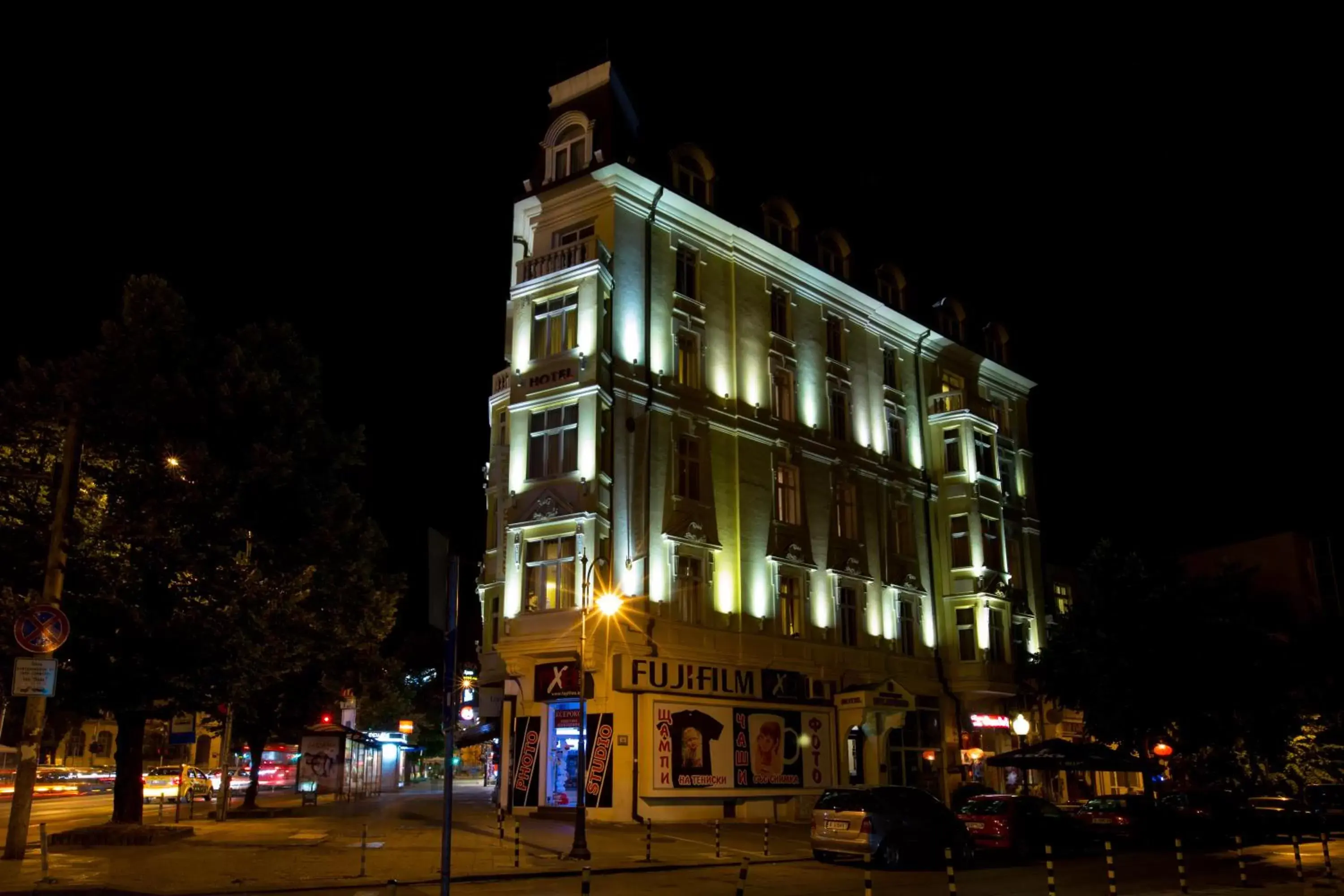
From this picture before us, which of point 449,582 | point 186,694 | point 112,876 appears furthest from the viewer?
point 186,694

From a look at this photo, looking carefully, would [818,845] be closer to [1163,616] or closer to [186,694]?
[186,694]

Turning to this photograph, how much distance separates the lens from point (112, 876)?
17.5m

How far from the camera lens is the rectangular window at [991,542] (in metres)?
44.9

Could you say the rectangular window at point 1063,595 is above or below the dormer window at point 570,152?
below

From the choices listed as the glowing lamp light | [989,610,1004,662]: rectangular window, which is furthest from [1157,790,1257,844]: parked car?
the glowing lamp light

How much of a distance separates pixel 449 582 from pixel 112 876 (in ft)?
33.1

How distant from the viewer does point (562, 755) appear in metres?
31.5

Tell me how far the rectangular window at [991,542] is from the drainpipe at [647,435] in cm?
1780

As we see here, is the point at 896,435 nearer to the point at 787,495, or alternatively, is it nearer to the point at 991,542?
the point at 991,542

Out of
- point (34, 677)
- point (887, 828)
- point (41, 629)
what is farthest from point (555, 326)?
point (34, 677)

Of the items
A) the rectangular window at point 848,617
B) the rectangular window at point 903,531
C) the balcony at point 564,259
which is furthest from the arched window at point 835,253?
the rectangular window at point 848,617

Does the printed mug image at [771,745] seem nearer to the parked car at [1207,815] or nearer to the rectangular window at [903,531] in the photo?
the rectangular window at [903,531]

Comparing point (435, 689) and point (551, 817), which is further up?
point (435, 689)

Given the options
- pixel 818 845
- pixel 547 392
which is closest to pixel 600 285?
pixel 547 392
